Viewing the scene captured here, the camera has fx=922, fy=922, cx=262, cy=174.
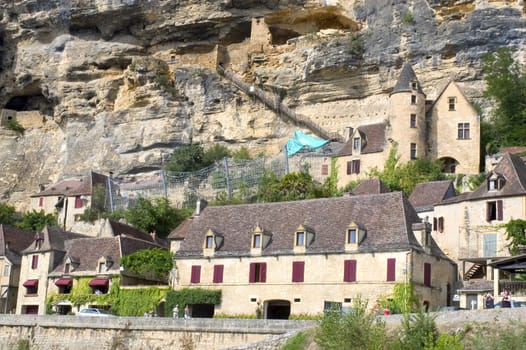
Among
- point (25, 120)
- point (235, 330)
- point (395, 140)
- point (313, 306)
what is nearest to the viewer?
point (235, 330)

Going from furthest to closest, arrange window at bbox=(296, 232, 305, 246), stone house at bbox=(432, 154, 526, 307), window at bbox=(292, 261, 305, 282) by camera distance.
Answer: stone house at bbox=(432, 154, 526, 307)
window at bbox=(296, 232, 305, 246)
window at bbox=(292, 261, 305, 282)

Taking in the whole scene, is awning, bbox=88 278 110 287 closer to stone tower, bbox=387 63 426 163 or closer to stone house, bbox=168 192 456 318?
stone house, bbox=168 192 456 318

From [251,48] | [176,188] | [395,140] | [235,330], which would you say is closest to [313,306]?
[235,330]

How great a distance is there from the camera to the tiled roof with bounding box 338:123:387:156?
56656 millimetres

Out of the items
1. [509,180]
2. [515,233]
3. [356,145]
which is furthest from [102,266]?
[509,180]

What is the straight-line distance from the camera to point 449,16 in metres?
61.4

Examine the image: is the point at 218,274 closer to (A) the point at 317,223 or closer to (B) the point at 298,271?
(B) the point at 298,271

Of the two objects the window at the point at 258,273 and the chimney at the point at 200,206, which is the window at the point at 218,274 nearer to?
the window at the point at 258,273

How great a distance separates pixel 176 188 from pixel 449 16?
21.6 metres

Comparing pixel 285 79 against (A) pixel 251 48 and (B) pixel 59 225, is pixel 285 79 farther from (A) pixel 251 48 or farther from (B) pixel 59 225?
(B) pixel 59 225

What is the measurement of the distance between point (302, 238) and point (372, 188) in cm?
940

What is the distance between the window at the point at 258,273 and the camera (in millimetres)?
40781

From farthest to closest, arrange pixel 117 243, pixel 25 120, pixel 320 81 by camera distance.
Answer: pixel 25 120 < pixel 320 81 < pixel 117 243

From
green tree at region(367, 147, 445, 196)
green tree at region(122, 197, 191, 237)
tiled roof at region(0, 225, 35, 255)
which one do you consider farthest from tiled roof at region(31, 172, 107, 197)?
green tree at region(367, 147, 445, 196)
